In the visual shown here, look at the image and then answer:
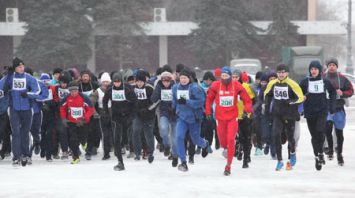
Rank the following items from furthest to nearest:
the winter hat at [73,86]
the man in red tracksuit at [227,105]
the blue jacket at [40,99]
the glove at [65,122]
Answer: the glove at [65,122], the winter hat at [73,86], the blue jacket at [40,99], the man in red tracksuit at [227,105]

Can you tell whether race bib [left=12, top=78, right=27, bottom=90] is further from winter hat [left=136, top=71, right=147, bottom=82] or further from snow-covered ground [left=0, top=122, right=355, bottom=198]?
winter hat [left=136, top=71, right=147, bottom=82]

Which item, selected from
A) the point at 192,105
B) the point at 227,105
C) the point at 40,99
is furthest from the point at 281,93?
the point at 40,99

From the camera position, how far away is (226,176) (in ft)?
39.3

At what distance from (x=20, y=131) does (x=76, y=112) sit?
1.16 meters

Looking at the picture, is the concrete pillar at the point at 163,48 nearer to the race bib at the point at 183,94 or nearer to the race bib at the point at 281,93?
the race bib at the point at 183,94

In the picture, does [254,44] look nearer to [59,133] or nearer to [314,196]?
[59,133]

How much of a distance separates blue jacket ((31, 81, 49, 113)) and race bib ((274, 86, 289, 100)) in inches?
162

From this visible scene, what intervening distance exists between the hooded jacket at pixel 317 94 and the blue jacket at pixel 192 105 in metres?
1.65

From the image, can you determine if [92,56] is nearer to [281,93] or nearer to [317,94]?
[317,94]

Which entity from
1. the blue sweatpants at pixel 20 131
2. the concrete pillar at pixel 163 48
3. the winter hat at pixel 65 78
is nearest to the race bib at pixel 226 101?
the blue sweatpants at pixel 20 131

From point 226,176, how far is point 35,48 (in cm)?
4885

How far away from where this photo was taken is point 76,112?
1481cm

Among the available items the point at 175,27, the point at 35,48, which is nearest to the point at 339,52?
the point at 175,27

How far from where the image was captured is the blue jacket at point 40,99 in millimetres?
14188
